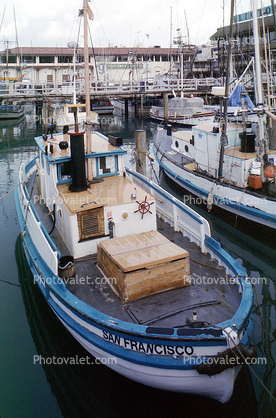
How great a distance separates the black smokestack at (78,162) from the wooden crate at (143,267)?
243 centimetres

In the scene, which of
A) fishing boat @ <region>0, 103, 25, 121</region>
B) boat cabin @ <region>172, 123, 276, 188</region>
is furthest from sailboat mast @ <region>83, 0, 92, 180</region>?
fishing boat @ <region>0, 103, 25, 121</region>

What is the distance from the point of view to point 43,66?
72188mm

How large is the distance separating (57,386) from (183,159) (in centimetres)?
1428

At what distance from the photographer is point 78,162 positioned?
9.70 m

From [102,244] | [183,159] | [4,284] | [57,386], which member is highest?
[183,159]

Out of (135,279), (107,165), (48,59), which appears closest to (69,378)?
(135,279)

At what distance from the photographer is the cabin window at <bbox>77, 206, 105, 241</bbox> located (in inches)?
339

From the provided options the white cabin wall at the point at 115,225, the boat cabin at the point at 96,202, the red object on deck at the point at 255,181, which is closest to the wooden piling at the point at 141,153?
the red object on deck at the point at 255,181

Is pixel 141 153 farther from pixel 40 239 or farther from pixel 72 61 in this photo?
pixel 72 61

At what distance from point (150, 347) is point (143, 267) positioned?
156cm

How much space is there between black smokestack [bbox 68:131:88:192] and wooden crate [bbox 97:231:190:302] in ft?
7.97

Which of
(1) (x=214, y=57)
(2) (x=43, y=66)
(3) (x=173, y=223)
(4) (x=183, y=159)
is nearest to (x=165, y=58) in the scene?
(1) (x=214, y=57)

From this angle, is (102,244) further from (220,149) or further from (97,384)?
(220,149)

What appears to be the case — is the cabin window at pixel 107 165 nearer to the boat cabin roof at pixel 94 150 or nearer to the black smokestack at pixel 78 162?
the boat cabin roof at pixel 94 150
